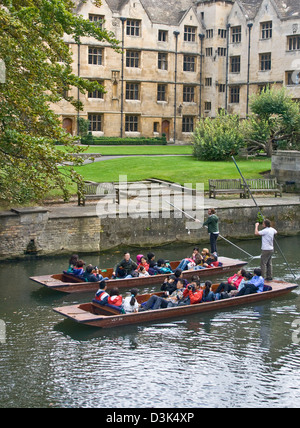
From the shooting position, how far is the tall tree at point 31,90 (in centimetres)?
1823

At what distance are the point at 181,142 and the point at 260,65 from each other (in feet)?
29.6

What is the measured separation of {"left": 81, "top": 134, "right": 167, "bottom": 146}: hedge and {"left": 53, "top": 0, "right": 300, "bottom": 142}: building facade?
79.4 inches

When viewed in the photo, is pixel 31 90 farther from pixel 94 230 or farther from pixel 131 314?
pixel 131 314

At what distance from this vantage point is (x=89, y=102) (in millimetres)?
48219

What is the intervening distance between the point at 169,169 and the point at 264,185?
18.1 ft

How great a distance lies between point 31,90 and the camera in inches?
730

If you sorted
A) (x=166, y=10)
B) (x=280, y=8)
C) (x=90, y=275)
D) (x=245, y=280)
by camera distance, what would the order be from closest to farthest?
1. (x=245, y=280)
2. (x=90, y=275)
3. (x=280, y=8)
4. (x=166, y=10)

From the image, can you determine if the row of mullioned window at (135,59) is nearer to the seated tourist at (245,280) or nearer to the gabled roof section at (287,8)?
Answer: the gabled roof section at (287,8)

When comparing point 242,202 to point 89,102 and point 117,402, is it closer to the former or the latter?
point 117,402

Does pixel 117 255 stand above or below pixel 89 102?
below

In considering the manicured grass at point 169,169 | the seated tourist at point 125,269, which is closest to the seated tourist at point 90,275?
the seated tourist at point 125,269

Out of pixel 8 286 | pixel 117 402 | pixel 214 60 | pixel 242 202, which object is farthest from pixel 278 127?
pixel 117 402

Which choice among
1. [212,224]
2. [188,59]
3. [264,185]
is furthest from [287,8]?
[212,224]

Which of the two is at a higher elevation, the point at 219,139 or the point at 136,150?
the point at 219,139
